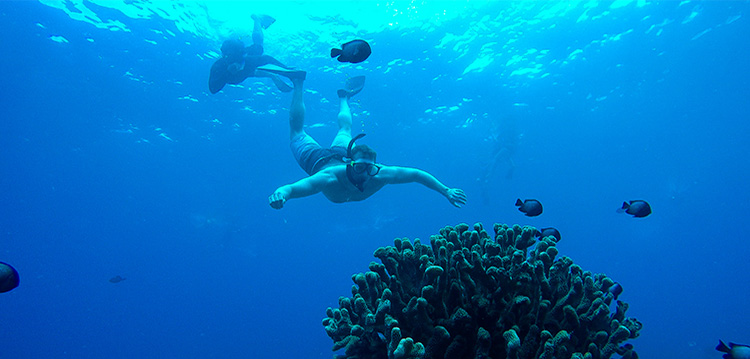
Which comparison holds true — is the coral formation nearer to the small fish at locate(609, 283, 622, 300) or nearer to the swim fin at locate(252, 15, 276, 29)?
the small fish at locate(609, 283, 622, 300)

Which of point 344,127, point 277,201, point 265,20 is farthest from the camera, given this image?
point 265,20

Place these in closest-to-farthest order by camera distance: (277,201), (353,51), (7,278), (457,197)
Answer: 1. (7,278)
2. (277,201)
3. (353,51)
4. (457,197)

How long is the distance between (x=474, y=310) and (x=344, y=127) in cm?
786

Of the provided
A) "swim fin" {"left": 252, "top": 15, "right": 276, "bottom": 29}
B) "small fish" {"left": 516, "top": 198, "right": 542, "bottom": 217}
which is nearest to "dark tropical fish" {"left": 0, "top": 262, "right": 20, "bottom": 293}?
"small fish" {"left": 516, "top": 198, "right": 542, "bottom": 217}

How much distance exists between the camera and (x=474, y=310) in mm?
2961

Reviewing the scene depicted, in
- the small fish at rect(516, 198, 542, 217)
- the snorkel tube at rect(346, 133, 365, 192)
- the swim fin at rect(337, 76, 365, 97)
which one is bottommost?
the small fish at rect(516, 198, 542, 217)

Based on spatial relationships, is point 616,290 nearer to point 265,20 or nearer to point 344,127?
point 344,127

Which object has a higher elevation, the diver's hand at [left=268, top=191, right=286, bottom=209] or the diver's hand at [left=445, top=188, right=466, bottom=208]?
the diver's hand at [left=445, top=188, right=466, bottom=208]

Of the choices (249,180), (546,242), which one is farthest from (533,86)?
(249,180)

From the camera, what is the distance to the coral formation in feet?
8.93

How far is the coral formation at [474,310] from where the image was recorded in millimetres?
2721

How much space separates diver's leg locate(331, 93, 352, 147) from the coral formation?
5.81m

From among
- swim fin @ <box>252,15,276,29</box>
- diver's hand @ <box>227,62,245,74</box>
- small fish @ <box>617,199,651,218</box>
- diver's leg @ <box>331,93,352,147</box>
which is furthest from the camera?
swim fin @ <box>252,15,276,29</box>

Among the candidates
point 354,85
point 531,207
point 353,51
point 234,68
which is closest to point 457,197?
point 531,207
